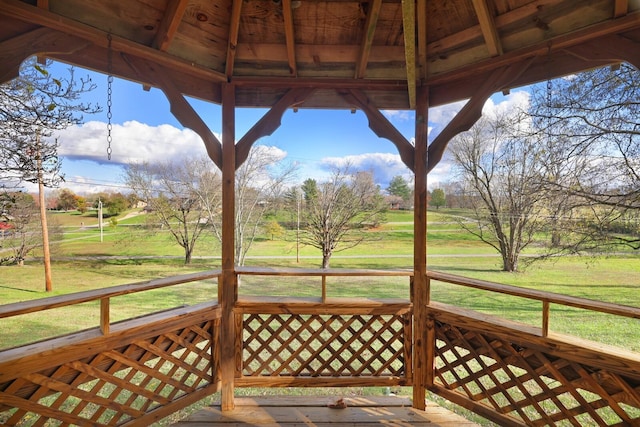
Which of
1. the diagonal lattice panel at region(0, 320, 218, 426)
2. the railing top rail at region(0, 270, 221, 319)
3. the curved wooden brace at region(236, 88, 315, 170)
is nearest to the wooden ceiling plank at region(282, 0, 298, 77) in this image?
the curved wooden brace at region(236, 88, 315, 170)

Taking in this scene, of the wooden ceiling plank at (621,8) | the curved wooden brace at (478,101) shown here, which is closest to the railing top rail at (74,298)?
the curved wooden brace at (478,101)

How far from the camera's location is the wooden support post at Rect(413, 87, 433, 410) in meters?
2.51

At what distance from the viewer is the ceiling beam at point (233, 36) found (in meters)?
2.10

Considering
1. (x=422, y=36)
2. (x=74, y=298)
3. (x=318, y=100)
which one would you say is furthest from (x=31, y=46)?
(x=422, y=36)

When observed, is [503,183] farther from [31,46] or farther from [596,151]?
[31,46]

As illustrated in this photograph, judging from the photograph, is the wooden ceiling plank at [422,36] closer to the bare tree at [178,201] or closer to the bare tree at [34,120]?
the bare tree at [34,120]

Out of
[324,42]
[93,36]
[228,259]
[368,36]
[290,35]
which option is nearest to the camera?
[93,36]

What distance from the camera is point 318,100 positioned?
2668mm

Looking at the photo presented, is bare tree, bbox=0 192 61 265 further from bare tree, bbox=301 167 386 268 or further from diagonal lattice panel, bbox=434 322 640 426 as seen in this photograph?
diagonal lattice panel, bbox=434 322 640 426

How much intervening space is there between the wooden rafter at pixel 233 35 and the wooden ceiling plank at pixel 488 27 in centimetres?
169

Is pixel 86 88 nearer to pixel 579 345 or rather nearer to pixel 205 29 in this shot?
pixel 205 29

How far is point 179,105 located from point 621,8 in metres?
2.97

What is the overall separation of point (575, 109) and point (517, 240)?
2.96 metres

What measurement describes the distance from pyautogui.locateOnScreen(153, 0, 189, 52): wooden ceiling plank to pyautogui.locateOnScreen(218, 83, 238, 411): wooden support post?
54 cm
